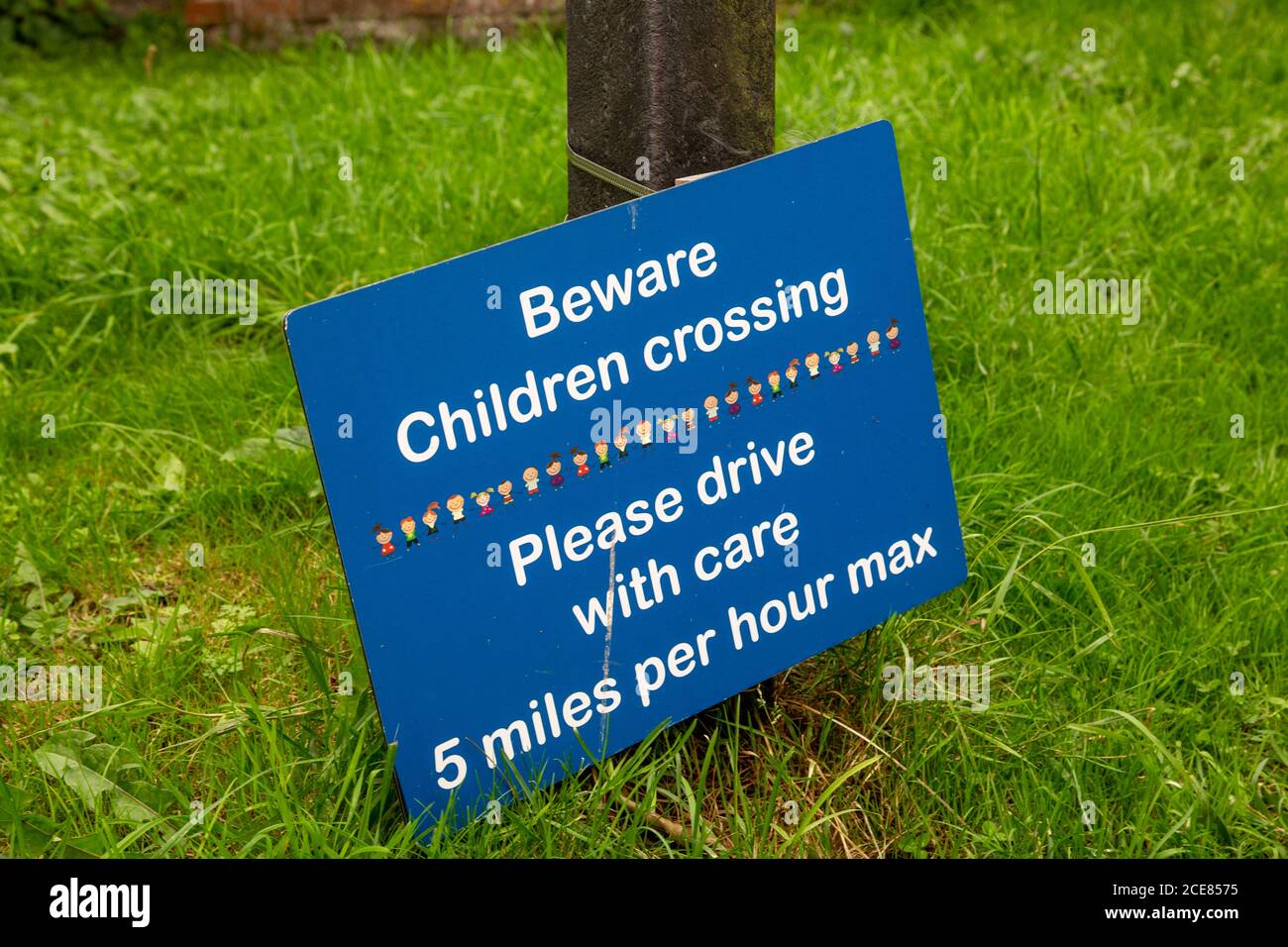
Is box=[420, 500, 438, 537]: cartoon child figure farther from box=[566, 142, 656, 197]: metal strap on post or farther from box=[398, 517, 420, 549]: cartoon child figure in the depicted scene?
box=[566, 142, 656, 197]: metal strap on post

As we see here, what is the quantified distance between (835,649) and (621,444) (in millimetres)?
714

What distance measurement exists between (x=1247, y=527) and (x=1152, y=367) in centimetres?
66

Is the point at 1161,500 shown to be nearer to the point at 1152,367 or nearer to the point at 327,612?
the point at 1152,367

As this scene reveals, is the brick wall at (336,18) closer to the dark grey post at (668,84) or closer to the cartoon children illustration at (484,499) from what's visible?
the dark grey post at (668,84)

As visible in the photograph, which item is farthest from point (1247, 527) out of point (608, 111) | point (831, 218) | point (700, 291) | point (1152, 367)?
point (608, 111)

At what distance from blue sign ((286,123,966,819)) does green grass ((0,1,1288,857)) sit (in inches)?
6.6

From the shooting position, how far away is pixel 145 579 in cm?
273

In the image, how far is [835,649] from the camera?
2.42 meters

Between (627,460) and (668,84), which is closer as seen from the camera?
(627,460)

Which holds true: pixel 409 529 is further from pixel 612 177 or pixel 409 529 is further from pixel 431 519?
pixel 612 177

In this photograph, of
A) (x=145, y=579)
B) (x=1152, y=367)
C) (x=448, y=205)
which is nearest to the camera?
(x=145, y=579)

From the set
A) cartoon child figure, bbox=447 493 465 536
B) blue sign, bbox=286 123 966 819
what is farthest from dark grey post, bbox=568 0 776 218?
cartoon child figure, bbox=447 493 465 536

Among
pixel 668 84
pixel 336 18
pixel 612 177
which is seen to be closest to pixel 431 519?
pixel 612 177
